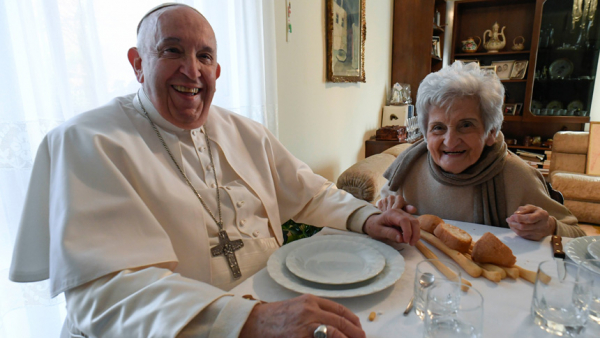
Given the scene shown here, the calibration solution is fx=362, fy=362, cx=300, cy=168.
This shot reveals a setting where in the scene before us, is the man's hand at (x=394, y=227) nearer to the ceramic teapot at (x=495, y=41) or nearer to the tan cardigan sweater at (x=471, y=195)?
the tan cardigan sweater at (x=471, y=195)

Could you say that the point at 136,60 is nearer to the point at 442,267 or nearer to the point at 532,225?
the point at 442,267

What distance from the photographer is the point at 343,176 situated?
8.63 ft

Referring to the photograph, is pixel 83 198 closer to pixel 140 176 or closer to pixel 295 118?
pixel 140 176

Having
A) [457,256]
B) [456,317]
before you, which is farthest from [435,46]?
[456,317]

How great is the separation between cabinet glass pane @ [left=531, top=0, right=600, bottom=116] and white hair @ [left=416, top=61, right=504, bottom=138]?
388cm

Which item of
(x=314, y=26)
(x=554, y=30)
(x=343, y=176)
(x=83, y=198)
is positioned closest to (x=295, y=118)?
(x=343, y=176)

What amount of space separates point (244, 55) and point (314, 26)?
1.07 metres

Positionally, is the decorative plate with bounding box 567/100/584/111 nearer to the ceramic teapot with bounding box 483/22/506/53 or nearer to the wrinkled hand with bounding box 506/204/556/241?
the ceramic teapot with bounding box 483/22/506/53

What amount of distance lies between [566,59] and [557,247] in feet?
14.8

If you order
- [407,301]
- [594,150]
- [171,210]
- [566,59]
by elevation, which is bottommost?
[594,150]

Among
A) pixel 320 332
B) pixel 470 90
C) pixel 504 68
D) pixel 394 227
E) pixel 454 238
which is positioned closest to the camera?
pixel 320 332

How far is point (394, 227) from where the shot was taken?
116cm

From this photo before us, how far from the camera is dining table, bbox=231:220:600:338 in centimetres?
72

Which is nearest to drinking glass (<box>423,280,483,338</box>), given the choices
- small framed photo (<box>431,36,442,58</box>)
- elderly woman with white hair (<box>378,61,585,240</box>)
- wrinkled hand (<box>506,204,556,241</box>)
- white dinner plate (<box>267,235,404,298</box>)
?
white dinner plate (<box>267,235,404,298</box>)
